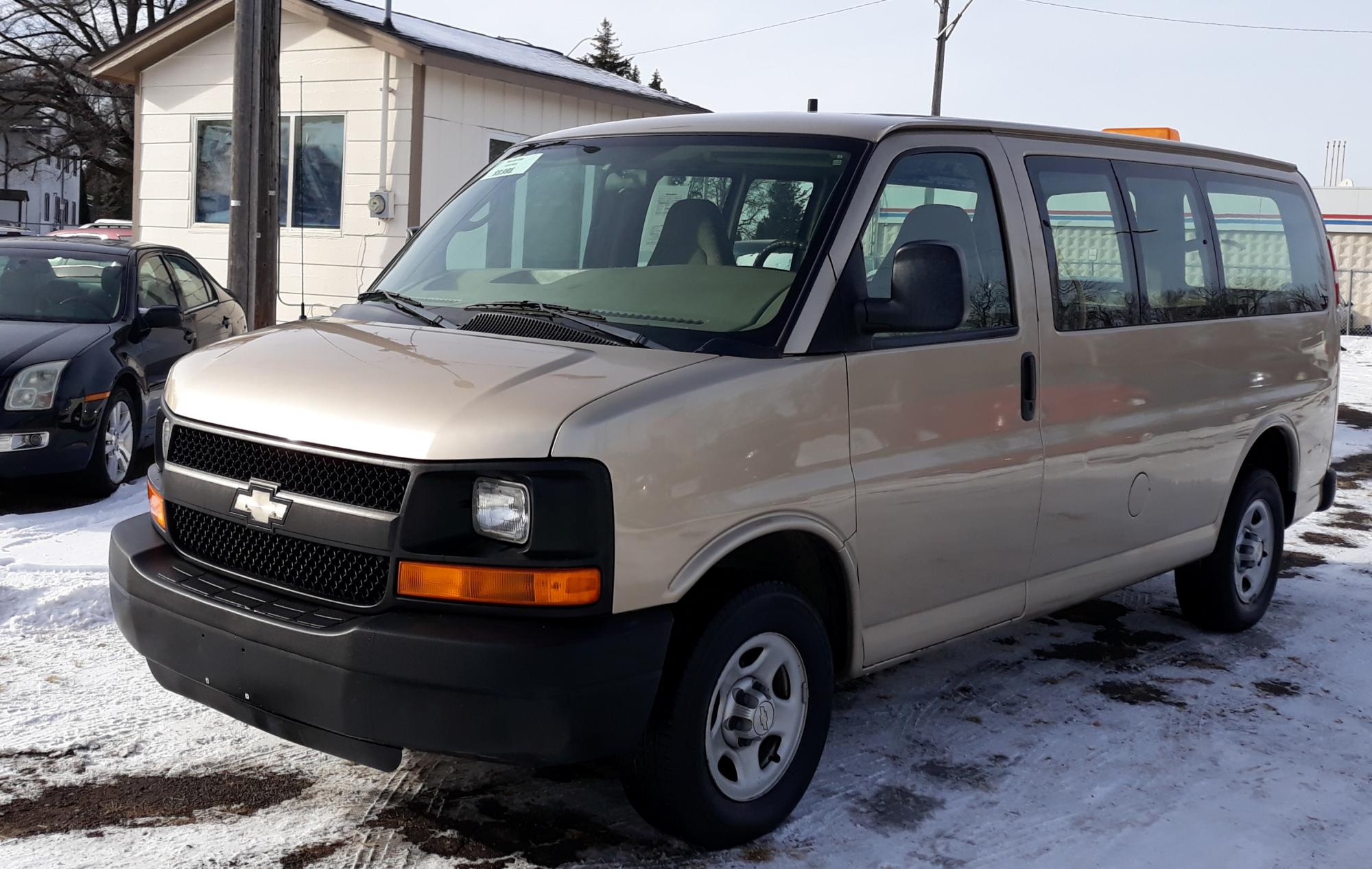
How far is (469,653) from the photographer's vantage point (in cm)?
312

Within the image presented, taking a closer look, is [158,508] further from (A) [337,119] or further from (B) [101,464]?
(A) [337,119]

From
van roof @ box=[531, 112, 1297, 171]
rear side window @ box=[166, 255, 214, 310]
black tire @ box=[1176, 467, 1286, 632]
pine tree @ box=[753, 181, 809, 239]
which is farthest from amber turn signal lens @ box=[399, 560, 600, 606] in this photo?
rear side window @ box=[166, 255, 214, 310]

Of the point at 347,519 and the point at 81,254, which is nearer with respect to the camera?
the point at 347,519

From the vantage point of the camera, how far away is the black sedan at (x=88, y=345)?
7.58 metres

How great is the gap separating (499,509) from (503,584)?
0.58 ft

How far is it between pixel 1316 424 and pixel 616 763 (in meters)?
4.58

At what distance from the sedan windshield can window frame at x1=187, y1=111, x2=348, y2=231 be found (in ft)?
19.7

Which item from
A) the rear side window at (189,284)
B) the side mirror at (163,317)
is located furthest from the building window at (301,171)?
the side mirror at (163,317)

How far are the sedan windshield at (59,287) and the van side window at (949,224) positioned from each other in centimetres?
609

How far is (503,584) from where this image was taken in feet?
10.5

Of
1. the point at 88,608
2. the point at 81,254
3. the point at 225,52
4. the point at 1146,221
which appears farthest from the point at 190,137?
the point at 1146,221

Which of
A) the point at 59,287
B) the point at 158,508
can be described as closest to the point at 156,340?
the point at 59,287

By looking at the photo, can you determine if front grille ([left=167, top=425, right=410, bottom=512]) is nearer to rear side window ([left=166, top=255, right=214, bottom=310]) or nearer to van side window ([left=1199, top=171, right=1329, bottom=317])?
van side window ([left=1199, top=171, right=1329, bottom=317])

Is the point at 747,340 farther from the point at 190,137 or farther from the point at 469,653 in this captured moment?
the point at 190,137
